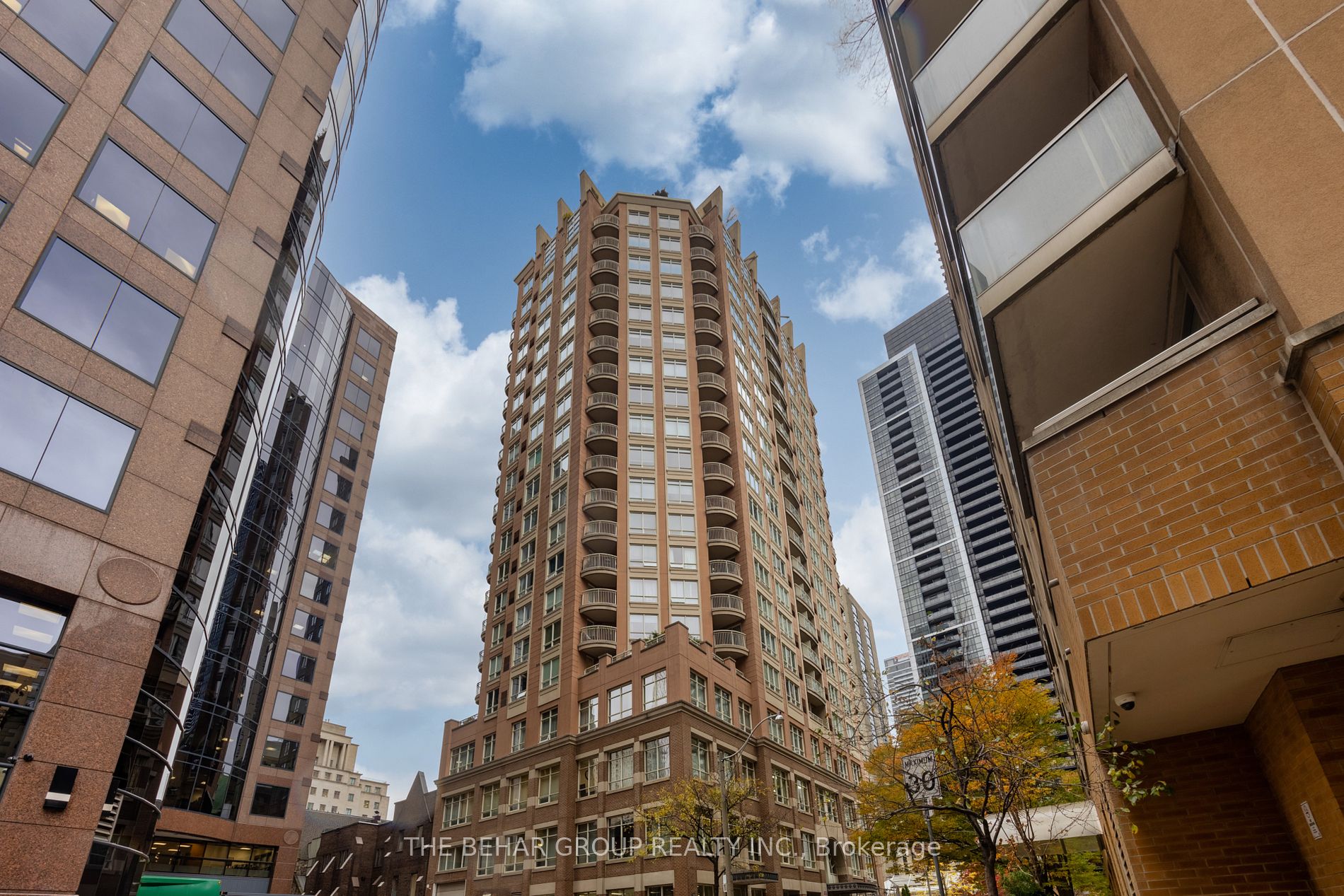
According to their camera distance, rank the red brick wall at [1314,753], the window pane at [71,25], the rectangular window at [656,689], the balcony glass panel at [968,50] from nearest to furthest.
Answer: the red brick wall at [1314,753]
the balcony glass panel at [968,50]
the window pane at [71,25]
the rectangular window at [656,689]

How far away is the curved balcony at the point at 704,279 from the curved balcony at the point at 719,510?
21.6 metres

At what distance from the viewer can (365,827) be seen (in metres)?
70.1

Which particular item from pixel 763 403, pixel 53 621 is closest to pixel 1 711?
pixel 53 621

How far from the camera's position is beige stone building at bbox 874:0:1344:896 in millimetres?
5508

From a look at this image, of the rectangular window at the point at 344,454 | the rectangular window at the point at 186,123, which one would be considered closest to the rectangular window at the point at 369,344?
the rectangular window at the point at 344,454

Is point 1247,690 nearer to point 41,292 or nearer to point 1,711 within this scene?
point 1,711

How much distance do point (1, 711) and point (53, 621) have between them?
168 centimetres

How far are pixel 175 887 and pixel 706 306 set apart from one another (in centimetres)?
5159

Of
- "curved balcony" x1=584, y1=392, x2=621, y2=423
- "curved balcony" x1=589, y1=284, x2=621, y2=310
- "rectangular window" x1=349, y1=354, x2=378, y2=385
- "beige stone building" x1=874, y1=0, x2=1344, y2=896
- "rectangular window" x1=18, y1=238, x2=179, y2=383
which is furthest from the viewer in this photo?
"rectangular window" x1=349, y1=354, x2=378, y2=385

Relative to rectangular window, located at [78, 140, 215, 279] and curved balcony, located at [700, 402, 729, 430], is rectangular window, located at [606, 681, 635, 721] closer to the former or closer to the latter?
curved balcony, located at [700, 402, 729, 430]

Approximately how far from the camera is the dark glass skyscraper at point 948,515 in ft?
502

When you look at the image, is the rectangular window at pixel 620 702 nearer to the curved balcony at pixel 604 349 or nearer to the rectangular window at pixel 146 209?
the curved balcony at pixel 604 349

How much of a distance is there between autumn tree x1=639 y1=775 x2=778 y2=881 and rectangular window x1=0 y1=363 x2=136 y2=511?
26111 mm

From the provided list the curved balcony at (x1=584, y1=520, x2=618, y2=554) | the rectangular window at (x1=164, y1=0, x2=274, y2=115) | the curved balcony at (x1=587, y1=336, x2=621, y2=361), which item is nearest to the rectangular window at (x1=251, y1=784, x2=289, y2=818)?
A: the curved balcony at (x1=584, y1=520, x2=618, y2=554)
